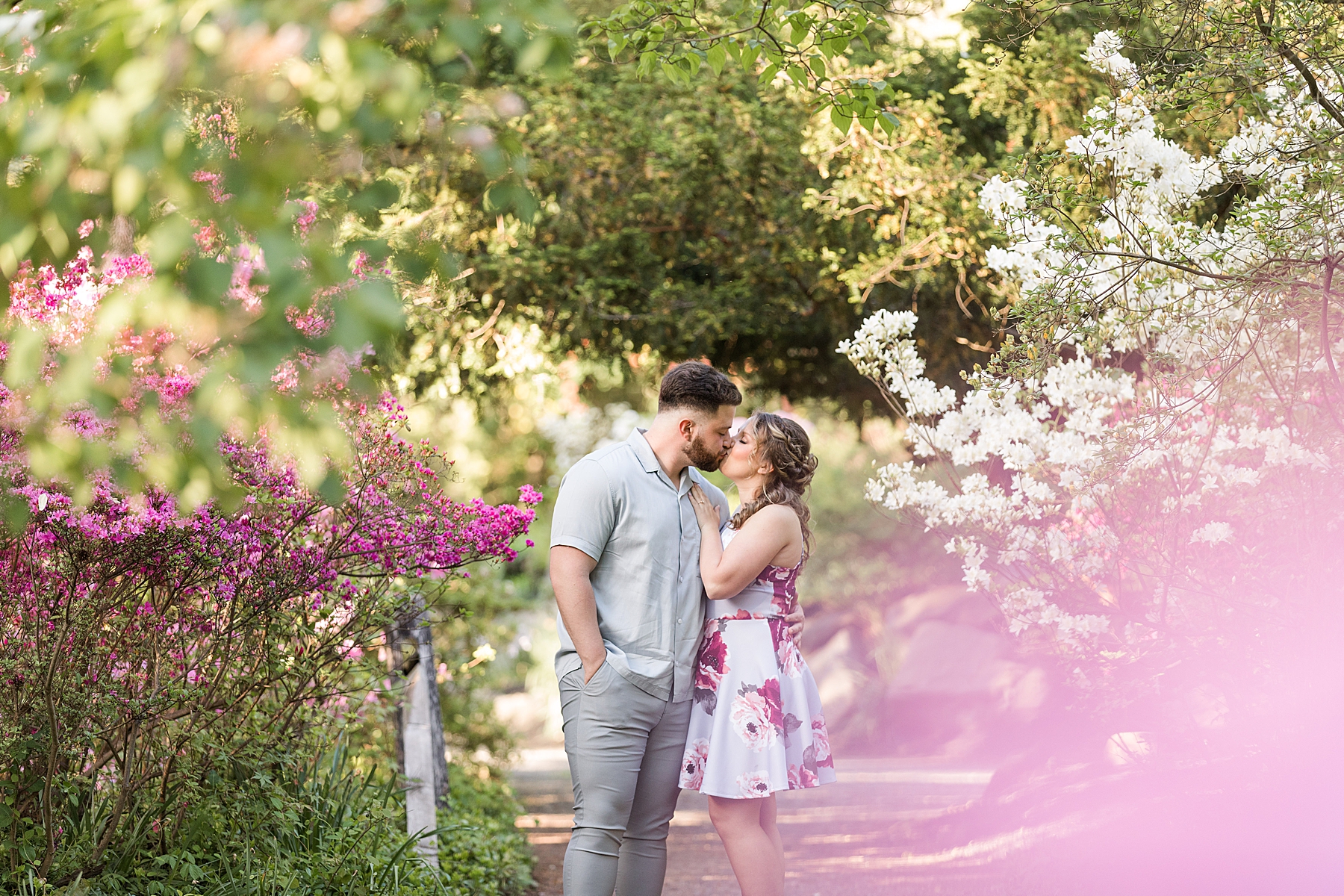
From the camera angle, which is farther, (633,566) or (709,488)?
(709,488)

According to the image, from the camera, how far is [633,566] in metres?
3.53

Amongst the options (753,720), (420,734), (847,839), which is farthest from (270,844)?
(847,839)

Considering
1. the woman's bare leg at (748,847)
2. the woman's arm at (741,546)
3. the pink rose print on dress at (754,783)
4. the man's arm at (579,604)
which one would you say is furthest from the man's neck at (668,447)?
the woman's bare leg at (748,847)

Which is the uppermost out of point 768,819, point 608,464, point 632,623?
point 608,464

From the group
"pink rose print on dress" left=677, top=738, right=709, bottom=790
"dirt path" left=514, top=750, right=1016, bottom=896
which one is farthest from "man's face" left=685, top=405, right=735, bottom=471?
"dirt path" left=514, top=750, right=1016, bottom=896

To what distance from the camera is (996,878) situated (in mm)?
5000

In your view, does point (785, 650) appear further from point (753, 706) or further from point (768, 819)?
point (768, 819)

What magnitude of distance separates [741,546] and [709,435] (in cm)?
37

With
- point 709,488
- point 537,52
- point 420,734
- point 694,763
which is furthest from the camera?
point 420,734

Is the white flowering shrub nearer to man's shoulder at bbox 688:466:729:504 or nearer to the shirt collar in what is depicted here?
man's shoulder at bbox 688:466:729:504

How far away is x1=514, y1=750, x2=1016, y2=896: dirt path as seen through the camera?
548 centimetres

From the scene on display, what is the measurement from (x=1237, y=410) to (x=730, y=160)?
3451 millimetres

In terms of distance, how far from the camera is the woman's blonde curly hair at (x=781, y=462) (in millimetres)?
3832

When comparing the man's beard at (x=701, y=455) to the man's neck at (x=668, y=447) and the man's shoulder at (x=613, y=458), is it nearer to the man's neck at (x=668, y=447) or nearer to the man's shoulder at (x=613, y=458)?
the man's neck at (x=668, y=447)
